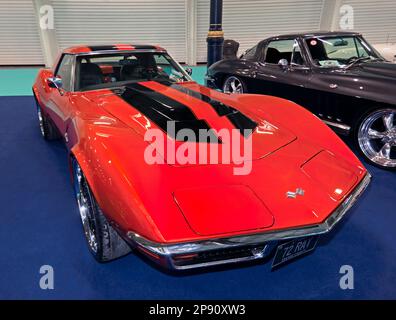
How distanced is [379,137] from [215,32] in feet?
14.6

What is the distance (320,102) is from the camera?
12.0ft

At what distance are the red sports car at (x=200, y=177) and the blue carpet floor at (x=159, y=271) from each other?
17 cm

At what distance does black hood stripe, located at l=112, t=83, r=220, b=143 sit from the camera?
206cm

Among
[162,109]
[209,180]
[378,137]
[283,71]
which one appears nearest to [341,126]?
[378,137]

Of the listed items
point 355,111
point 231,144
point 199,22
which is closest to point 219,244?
point 231,144

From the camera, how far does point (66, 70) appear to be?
10.2 feet

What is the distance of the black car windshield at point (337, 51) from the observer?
12.6 ft

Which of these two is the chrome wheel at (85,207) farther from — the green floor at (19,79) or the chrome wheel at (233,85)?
the green floor at (19,79)

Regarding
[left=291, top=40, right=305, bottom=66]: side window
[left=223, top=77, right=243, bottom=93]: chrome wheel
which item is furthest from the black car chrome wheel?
[left=291, top=40, right=305, bottom=66]: side window

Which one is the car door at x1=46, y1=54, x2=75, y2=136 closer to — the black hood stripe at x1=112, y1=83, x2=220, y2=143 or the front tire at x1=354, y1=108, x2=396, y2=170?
the black hood stripe at x1=112, y1=83, x2=220, y2=143

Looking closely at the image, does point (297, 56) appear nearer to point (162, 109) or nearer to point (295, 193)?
point (162, 109)

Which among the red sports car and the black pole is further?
the black pole

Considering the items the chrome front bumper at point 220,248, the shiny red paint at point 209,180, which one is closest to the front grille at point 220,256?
the chrome front bumper at point 220,248

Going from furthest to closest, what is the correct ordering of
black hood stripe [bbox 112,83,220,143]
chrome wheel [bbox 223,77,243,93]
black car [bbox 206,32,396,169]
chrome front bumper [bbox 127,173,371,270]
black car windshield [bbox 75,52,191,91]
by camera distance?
chrome wheel [bbox 223,77,243,93] → black car [bbox 206,32,396,169] → black car windshield [bbox 75,52,191,91] → black hood stripe [bbox 112,83,220,143] → chrome front bumper [bbox 127,173,371,270]
